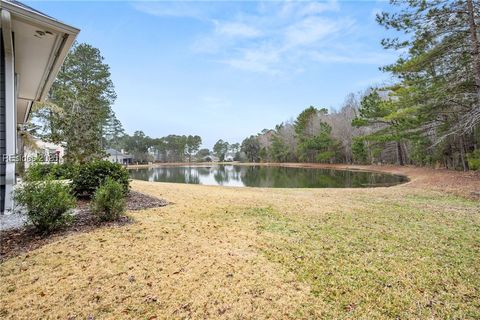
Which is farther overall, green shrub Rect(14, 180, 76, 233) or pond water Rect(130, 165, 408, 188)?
pond water Rect(130, 165, 408, 188)

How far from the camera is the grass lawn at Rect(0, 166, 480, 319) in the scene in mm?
1989

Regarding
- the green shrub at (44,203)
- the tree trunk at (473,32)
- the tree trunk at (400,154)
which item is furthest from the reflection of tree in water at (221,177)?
the tree trunk at (400,154)

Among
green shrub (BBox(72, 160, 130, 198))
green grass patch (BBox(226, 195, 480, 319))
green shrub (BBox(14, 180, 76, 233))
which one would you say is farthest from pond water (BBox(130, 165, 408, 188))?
green shrub (BBox(14, 180, 76, 233))

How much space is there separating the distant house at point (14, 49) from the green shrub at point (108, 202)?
1.81 m

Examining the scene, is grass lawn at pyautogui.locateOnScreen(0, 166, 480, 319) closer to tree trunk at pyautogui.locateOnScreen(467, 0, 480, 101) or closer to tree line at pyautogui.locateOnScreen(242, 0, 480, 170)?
tree trunk at pyautogui.locateOnScreen(467, 0, 480, 101)

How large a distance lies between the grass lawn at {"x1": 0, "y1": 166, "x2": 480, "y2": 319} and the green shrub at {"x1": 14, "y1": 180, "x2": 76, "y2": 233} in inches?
Result: 13.9

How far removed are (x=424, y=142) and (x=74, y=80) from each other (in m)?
27.9

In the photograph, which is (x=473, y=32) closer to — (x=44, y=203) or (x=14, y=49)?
(x=44, y=203)

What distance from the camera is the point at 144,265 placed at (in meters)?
2.64

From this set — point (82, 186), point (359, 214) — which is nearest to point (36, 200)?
point (82, 186)

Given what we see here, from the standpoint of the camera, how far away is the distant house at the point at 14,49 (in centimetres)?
364

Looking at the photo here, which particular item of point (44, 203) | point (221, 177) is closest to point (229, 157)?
point (221, 177)

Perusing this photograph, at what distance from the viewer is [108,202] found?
12.8 feet

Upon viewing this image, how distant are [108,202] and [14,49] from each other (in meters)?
3.48
